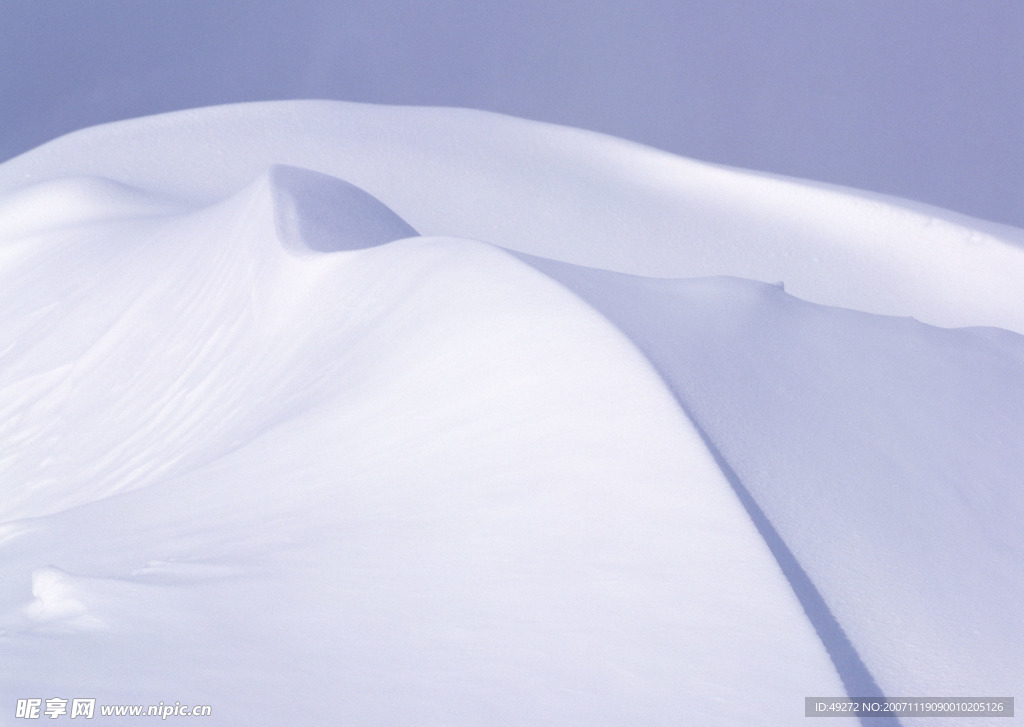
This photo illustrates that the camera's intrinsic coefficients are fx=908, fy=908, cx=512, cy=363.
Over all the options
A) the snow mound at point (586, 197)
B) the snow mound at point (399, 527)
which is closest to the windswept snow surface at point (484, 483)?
the snow mound at point (399, 527)

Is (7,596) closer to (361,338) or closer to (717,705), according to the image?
(361,338)

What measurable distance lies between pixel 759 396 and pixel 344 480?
3.85 ft

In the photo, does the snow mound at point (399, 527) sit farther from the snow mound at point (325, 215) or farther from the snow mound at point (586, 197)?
the snow mound at point (586, 197)

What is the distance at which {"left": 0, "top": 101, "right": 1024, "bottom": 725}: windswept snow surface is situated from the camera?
5.54 ft

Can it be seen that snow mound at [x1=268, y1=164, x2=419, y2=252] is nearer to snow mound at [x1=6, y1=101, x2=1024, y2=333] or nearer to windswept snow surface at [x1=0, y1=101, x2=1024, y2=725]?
windswept snow surface at [x1=0, y1=101, x2=1024, y2=725]

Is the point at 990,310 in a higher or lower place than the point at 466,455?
higher

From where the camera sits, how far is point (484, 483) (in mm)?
2221

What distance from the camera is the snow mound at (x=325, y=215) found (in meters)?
4.23

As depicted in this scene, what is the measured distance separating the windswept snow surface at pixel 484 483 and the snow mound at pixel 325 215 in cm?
3

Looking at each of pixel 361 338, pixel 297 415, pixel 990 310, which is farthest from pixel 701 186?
pixel 297 415

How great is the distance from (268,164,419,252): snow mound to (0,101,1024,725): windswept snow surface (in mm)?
27

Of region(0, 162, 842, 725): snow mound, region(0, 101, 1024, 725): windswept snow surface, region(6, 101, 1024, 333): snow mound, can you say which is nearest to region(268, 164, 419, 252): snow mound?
region(0, 101, 1024, 725): windswept snow surface

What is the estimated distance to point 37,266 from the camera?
16.9 ft

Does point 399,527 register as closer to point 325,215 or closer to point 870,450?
point 870,450
